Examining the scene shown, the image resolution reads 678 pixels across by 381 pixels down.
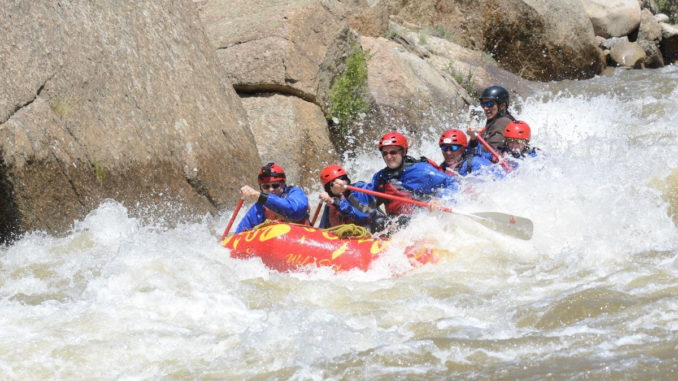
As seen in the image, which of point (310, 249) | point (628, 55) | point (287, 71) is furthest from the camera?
point (628, 55)

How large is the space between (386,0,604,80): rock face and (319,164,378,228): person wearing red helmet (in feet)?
28.9

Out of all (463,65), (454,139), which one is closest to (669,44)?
(463,65)

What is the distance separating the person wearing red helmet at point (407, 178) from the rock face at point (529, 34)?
8.70 m

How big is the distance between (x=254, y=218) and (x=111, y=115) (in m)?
1.63

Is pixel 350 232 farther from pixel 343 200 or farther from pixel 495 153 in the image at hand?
pixel 495 153

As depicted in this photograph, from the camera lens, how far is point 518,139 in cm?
849

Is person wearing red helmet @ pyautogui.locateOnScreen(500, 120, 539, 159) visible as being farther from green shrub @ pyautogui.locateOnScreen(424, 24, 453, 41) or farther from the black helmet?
green shrub @ pyautogui.locateOnScreen(424, 24, 453, 41)

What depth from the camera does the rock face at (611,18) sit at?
17781mm

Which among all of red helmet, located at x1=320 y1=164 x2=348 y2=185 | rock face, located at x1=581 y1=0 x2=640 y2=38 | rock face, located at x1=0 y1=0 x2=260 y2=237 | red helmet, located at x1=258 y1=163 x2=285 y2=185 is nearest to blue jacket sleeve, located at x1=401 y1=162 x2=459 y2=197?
red helmet, located at x1=320 y1=164 x2=348 y2=185

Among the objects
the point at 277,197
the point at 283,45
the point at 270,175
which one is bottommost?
the point at 277,197

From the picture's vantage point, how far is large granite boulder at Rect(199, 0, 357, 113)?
9891 mm

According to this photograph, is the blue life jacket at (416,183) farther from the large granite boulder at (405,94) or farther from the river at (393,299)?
the large granite boulder at (405,94)

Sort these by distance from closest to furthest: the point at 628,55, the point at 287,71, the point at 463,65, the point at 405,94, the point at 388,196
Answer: the point at 388,196, the point at 287,71, the point at 405,94, the point at 463,65, the point at 628,55

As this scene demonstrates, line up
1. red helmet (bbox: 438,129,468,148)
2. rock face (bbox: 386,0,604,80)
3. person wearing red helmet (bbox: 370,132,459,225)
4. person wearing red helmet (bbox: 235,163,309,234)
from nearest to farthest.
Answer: person wearing red helmet (bbox: 235,163,309,234)
person wearing red helmet (bbox: 370,132,459,225)
red helmet (bbox: 438,129,468,148)
rock face (bbox: 386,0,604,80)
